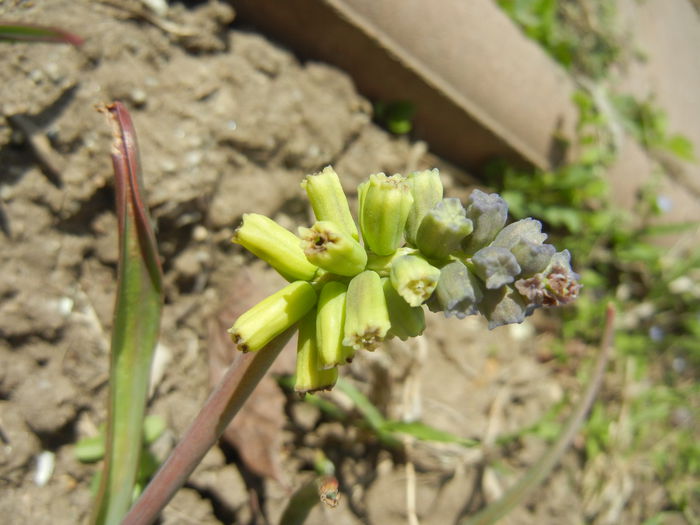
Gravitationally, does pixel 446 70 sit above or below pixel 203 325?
above

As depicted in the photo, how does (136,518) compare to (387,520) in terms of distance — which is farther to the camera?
(387,520)

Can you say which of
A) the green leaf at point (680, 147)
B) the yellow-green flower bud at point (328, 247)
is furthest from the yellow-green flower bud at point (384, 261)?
the green leaf at point (680, 147)

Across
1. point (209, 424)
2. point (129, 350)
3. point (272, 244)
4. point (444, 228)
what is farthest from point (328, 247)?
point (129, 350)

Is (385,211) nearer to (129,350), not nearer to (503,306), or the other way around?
(503,306)

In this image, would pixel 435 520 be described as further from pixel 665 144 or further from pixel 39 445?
pixel 665 144

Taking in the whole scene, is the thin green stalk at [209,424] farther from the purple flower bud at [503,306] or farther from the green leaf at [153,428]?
the green leaf at [153,428]

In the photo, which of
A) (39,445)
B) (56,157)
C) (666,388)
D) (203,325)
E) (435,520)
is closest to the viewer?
(39,445)

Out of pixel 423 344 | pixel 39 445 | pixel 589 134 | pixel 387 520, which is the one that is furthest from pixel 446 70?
pixel 39 445
